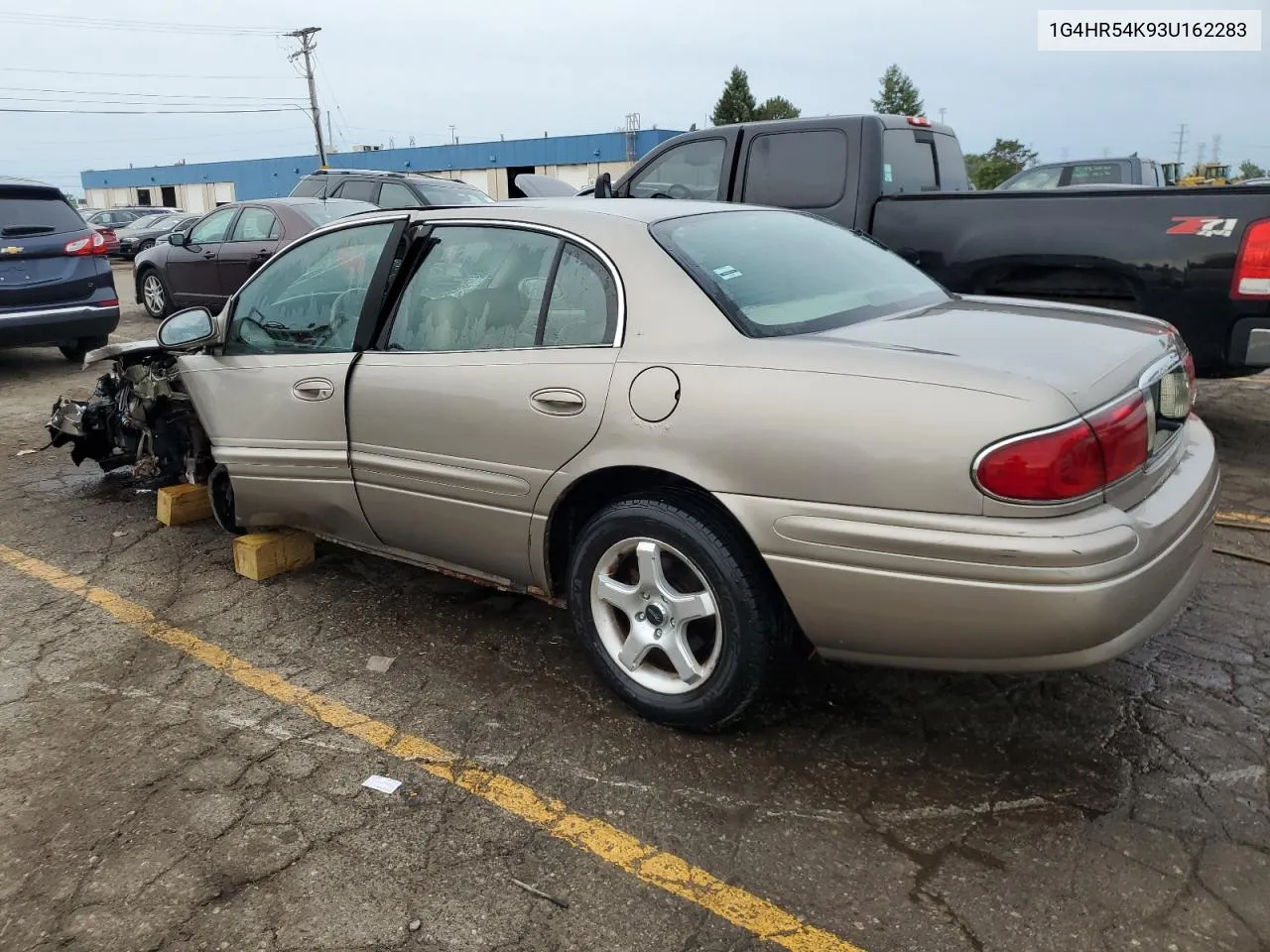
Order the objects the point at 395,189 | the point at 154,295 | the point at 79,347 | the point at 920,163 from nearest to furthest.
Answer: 1. the point at 920,163
2. the point at 79,347
3. the point at 395,189
4. the point at 154,295

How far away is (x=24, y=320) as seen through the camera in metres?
8.63

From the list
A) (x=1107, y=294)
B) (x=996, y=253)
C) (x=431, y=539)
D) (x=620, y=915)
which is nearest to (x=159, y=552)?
(x=431, y=539)

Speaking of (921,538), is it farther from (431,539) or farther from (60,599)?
(60,599)

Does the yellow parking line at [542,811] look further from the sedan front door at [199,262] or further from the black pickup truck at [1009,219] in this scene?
the sedan front door at [199,262]

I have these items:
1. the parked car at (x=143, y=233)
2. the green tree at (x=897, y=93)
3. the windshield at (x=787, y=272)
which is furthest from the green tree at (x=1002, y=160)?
the windshield at (x=787, y=272)

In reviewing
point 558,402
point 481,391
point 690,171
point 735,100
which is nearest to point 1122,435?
point 558,402

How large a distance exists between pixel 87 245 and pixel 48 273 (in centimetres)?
50

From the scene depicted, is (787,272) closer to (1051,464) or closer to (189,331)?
(1051,464)

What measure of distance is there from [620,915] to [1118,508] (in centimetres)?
157

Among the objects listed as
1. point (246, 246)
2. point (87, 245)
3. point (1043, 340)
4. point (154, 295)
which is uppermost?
point (87, 245)

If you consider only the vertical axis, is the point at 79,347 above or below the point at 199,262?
below

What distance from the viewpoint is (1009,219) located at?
552cm

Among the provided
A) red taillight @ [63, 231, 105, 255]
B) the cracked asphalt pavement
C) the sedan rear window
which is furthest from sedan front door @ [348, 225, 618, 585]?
red taillight @ [63, 231, 105, 255]

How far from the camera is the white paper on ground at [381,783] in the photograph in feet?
9.20
